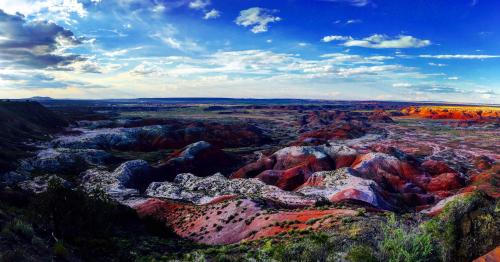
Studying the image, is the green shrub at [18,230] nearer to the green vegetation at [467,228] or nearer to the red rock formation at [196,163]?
the green vegetation at [467,228]

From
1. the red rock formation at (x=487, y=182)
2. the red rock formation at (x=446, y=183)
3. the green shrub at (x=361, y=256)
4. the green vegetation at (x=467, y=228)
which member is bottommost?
the red rock formation at (x=446, y=183)

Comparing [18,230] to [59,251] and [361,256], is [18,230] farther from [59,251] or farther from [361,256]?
[361,256]

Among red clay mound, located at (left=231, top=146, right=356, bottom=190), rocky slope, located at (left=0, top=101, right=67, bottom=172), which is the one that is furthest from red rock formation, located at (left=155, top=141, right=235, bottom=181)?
rocky slope, located at (left=0, top=101, right=67, bottom=172)

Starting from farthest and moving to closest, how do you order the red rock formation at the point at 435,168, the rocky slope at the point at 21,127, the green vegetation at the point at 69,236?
the red rock formation at the point at 435,168, the rocky slope at the point at 21,127, the green vegetation at the point at 69,236

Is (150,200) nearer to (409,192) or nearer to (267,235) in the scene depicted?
(267,235)

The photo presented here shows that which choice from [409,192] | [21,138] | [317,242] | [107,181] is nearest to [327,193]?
[409,192]

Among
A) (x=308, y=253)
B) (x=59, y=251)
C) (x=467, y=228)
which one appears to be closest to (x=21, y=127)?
(x=59, y=251)

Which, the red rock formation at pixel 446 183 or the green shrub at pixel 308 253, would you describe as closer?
the green shrub at pixel 308 253

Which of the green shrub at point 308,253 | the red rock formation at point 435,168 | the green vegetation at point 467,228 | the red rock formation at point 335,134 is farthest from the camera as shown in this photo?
the red rock formation at point 335,134

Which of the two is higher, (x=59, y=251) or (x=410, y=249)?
(x=410, y=249)

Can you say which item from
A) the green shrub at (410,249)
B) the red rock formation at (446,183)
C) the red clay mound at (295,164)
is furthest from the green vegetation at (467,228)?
the red rock formation at (446,183)

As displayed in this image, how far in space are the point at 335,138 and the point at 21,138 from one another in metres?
81.2

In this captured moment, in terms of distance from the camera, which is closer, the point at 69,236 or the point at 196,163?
the point at 69,236

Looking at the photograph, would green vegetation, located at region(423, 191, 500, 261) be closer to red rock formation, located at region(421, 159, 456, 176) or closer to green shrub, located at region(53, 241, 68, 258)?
green shrub, located at region(53, 241, 68, 258)
